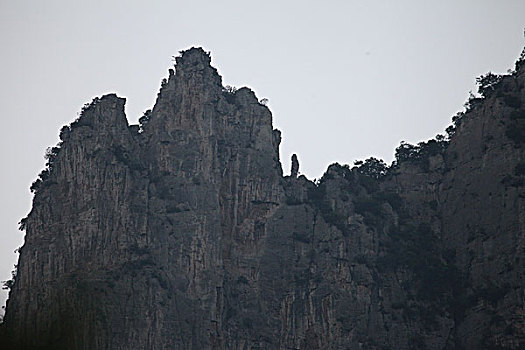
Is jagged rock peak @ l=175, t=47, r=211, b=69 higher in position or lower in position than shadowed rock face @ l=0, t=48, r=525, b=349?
higher

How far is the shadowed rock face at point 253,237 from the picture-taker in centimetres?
8956

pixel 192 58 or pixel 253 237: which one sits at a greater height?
pixel 192 58

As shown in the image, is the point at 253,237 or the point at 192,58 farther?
the point at 192,58

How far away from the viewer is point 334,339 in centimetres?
9238

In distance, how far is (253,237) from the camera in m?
98.2

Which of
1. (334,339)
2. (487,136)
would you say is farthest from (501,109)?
(334,339)

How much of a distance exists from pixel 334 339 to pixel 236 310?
32.9 ft

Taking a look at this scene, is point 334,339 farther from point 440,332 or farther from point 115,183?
point 115,183

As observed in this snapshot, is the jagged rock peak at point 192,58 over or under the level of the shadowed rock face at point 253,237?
over

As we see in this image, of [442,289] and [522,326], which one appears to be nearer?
[522,326]

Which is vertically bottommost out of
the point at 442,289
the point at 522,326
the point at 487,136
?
the point at 522,326

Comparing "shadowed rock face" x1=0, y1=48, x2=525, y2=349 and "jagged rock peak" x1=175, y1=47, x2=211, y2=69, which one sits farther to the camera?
"jagged rock peak" x1=175, y1=47, x2=211, y2=69

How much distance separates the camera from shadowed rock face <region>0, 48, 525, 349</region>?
294 feet

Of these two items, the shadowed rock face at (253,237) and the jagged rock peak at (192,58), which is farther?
the jagged rock peak at (192,58)
